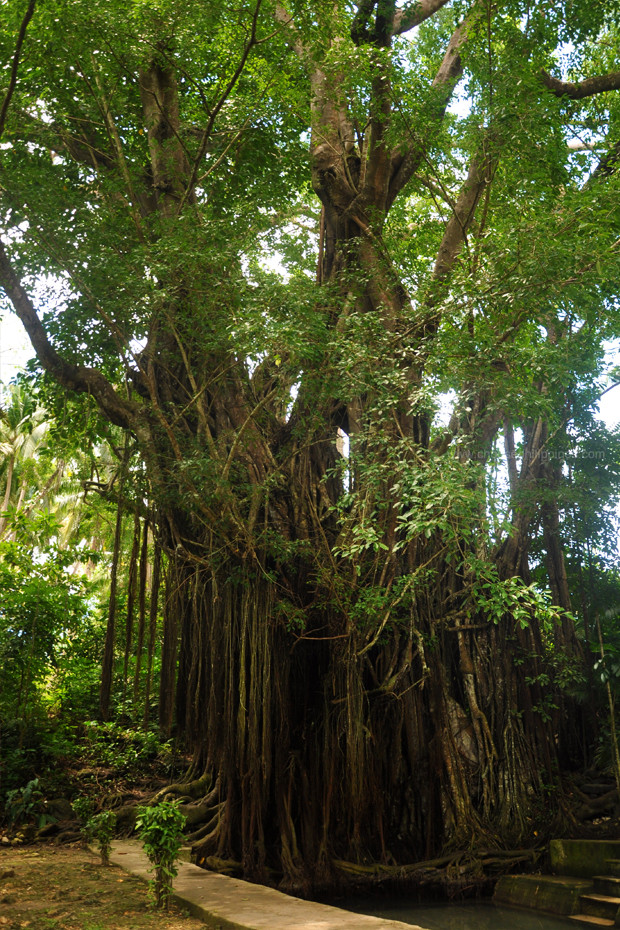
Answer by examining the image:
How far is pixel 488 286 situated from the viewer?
5.23 metres

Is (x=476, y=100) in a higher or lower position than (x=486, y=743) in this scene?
higher

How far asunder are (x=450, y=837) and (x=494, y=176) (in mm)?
5646

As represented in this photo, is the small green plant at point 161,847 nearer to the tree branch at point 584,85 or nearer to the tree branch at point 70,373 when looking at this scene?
the tree branch at point 70,373

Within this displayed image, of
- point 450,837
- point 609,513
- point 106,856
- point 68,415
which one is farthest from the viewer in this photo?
point 68,415

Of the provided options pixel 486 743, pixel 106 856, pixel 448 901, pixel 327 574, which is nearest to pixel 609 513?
pixel 486 743

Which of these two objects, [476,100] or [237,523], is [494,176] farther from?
[237,523]

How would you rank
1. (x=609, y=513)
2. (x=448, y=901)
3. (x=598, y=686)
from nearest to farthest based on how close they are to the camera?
1. (x=448, y=901)
2. (x=598, y=686)
3. (x=609, y=513)

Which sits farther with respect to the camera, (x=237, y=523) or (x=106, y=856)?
(x=237, y=523)

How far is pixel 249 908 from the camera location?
12.8 ft

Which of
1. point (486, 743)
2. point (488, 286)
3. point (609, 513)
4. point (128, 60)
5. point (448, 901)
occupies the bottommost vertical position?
point (448, 901)

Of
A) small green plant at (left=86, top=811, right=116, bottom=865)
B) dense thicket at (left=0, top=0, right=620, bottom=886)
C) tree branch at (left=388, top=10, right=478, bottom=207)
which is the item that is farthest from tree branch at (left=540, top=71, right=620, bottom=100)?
small green plant at (left=86, top=811, right=116, bottom=865)

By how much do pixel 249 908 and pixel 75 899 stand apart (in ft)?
3.17

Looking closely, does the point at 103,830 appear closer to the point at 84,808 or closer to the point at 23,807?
the point at 84,808

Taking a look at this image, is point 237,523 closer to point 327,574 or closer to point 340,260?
point 327,574
